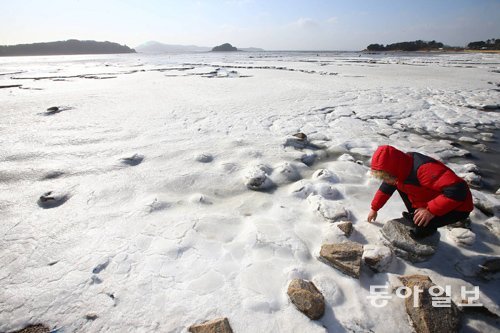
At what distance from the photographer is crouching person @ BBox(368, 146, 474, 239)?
170cm

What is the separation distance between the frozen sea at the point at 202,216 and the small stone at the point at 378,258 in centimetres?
8

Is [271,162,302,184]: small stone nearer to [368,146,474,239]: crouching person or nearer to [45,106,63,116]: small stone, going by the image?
[368,146,474,239]: crouching person

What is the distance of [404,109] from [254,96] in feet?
12.1

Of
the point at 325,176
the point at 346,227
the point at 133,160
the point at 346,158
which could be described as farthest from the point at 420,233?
the point at 133,160

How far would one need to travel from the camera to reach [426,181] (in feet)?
5.90

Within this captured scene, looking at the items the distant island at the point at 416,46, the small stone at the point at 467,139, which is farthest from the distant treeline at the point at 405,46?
the small stone at the point at 467,139

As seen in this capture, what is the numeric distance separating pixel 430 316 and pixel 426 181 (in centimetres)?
83

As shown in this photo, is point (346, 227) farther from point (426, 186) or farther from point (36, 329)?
point (36, 329)

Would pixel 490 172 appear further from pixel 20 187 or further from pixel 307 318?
pixel 20 187

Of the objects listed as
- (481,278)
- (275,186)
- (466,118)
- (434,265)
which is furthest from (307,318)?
(466,118)

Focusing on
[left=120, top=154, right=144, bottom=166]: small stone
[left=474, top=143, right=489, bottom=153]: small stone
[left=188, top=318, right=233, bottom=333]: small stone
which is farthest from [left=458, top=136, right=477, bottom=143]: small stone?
[left=120, top=154, right=144, bottom=166]: small stone

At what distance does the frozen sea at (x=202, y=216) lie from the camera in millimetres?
1579

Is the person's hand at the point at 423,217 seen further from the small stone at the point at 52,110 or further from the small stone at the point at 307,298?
the small stone at the point at 52,110

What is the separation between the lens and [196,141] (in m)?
4.05
